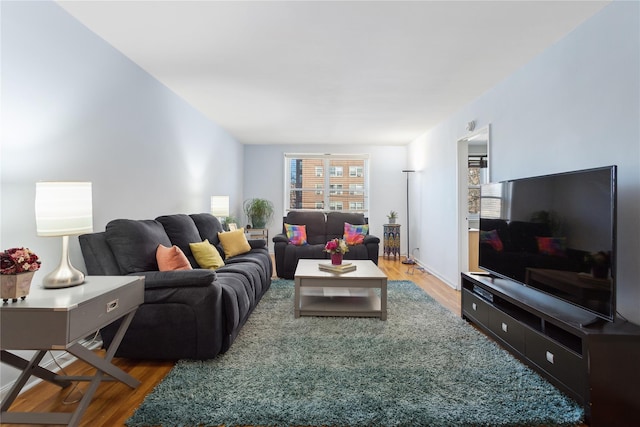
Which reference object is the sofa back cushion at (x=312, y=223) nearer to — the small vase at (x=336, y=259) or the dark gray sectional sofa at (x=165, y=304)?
the small vase at (x=336, y=259)

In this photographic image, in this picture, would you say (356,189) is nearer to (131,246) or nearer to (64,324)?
(131,246)

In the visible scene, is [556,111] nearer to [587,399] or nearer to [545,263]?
[545,263]

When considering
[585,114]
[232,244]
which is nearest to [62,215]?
[232,244]

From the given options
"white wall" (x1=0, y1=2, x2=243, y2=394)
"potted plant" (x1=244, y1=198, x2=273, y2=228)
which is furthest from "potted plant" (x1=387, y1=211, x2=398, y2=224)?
→ "white wall" (x1=0, y1=2, x2=243, y2=394)

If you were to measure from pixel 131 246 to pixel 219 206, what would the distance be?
241 centimetres

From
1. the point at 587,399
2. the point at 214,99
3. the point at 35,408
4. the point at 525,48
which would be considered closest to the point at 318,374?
the point at 587,399

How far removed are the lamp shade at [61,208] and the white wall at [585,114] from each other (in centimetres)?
327

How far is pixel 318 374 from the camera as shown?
2.08m

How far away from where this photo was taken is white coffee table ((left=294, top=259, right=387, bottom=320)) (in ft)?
10.3

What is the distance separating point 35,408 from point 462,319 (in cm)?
324

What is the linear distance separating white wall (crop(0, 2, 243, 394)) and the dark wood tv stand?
3.10 m

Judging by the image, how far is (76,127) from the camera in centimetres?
240

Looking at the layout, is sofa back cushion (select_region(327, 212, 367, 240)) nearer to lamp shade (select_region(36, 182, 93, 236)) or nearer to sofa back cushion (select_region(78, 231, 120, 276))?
sofa back cushion (select_region(78, 231, 120, 276))

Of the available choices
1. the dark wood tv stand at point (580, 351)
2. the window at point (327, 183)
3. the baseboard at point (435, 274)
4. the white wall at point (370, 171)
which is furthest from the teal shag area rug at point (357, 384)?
the window at point (327, 183)
